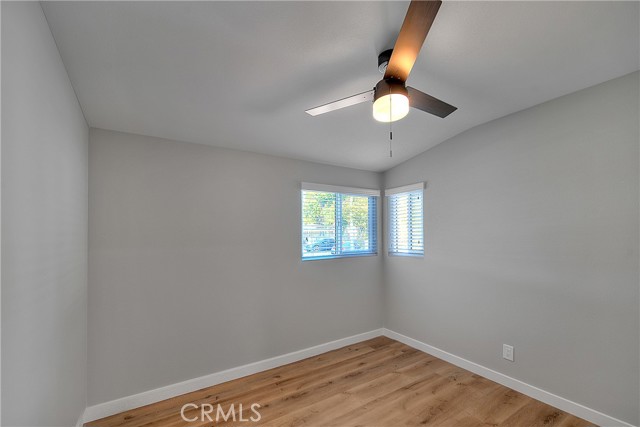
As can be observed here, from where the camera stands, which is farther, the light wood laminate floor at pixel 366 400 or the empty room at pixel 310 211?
the light wood laminate floor at pixel 366 400

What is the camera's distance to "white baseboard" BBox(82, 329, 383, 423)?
2154mm

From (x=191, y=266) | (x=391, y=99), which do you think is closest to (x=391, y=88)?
(x=391, y=99)

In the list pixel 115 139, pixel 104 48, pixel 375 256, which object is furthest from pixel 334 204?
pixel 104 48

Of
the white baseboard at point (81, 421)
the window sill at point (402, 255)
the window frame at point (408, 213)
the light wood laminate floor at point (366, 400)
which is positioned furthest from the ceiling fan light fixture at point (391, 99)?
the white baseboard at point (81, 421)

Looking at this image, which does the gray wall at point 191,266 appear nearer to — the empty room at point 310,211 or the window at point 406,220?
the empty room at point 310,211

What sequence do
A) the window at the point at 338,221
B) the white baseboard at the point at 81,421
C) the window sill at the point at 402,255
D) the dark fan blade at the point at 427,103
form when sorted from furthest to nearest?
the window sill at the point at 402,255, the window at the point at 338,221, the white baseboard at the point at 81,421, the dark fan blade at the point at 427,103

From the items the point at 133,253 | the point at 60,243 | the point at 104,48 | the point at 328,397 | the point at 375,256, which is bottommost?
the point at 328,397

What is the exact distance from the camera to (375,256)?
3818 mm

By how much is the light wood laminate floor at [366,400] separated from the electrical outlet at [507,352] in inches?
10.2

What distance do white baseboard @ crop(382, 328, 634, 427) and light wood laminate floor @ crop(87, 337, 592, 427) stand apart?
0.05 metres

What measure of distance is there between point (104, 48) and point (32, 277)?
1.12m

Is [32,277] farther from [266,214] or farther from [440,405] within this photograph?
[440,405]

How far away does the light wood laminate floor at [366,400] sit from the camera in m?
2.10

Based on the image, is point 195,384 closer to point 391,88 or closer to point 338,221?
point 338,221
